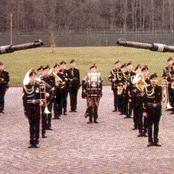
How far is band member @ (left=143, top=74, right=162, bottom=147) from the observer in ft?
52.0

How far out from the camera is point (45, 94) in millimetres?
17047

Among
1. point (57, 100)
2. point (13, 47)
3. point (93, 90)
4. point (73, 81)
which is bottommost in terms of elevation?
point (57, 100)

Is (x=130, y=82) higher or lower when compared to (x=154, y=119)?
higher

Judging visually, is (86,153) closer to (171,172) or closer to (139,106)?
(171,172)

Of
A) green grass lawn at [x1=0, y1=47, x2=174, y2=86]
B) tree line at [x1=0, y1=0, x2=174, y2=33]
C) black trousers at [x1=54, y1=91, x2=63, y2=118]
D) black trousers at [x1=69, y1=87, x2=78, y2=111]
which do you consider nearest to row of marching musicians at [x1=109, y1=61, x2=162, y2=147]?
black trousers at [x1=69, y1=87, x2=78, y2=111]

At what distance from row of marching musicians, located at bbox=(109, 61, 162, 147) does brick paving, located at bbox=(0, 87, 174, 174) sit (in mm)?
357

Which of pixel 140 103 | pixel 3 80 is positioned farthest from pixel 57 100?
pixel 140 103

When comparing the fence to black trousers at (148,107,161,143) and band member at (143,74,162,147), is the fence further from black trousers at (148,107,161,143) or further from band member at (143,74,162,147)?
black trousers at (148,107,161,143)

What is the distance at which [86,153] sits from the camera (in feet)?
49.3

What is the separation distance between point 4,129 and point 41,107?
2.22m

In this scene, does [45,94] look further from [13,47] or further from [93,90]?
[13,47]

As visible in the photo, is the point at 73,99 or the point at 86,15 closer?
the point at 73,99

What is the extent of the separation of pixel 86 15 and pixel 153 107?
79644 millimetres

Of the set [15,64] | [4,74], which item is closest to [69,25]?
[15,64]
